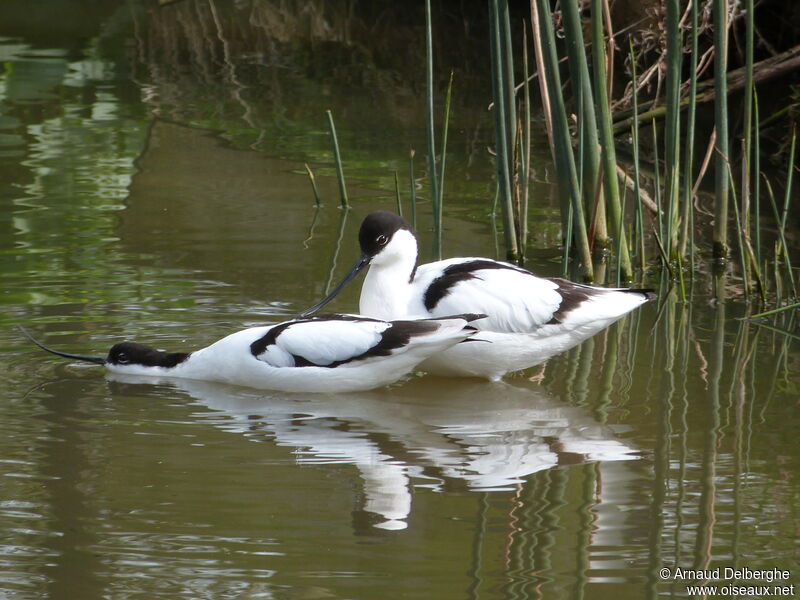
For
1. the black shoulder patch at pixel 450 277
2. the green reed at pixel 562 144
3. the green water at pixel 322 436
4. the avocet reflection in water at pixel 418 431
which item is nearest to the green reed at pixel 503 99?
the green reed at pixel 562 144

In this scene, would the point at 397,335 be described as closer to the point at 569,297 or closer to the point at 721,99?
the point at 569,297

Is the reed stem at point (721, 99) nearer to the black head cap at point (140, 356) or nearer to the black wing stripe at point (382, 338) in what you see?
the black wing stripe at point (382, 338)

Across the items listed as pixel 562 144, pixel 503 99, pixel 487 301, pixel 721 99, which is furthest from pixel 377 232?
pixel 721 99

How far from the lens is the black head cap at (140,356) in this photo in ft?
20.1

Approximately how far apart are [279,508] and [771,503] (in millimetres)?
1917

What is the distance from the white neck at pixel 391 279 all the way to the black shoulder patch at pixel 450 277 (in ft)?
0.46

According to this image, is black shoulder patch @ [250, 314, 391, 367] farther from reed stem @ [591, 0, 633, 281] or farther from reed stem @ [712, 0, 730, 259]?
reed stem @ [712, 0, 730, 259]

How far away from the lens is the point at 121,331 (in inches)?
268

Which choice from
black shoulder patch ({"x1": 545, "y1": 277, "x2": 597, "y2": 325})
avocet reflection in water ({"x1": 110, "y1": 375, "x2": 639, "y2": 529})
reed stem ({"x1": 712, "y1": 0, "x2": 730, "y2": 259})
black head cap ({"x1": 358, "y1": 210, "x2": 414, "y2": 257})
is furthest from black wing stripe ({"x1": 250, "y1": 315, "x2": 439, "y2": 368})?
reed stem ({"x1": 712, "y1": 0, "x2": 730, "y2": 259})

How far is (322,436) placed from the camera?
5.47m

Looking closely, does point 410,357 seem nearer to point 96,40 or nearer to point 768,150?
point 768,150

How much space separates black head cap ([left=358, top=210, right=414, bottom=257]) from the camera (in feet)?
20.7

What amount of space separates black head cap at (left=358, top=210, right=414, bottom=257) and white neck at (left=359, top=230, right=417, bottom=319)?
0.03m

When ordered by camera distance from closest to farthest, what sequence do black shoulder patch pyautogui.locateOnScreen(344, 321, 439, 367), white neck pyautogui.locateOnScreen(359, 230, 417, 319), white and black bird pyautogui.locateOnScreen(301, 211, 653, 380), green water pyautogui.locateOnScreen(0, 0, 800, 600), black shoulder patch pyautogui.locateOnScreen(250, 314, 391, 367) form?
green water pyautogui.locateOnScreen(0, 0, 800, 600) → black shoulder patch pyautogui.locateOnScreen(344, 321, 439, 367) → black shoulder patch pyautogui.locateOnScreen(250, 314, 391, 367) → white and black bird pyautogui.locateOnScreen(301, 211, 653, 380) → white neck pyautogui.locateOnScreen(359, 230, 417, 319)
